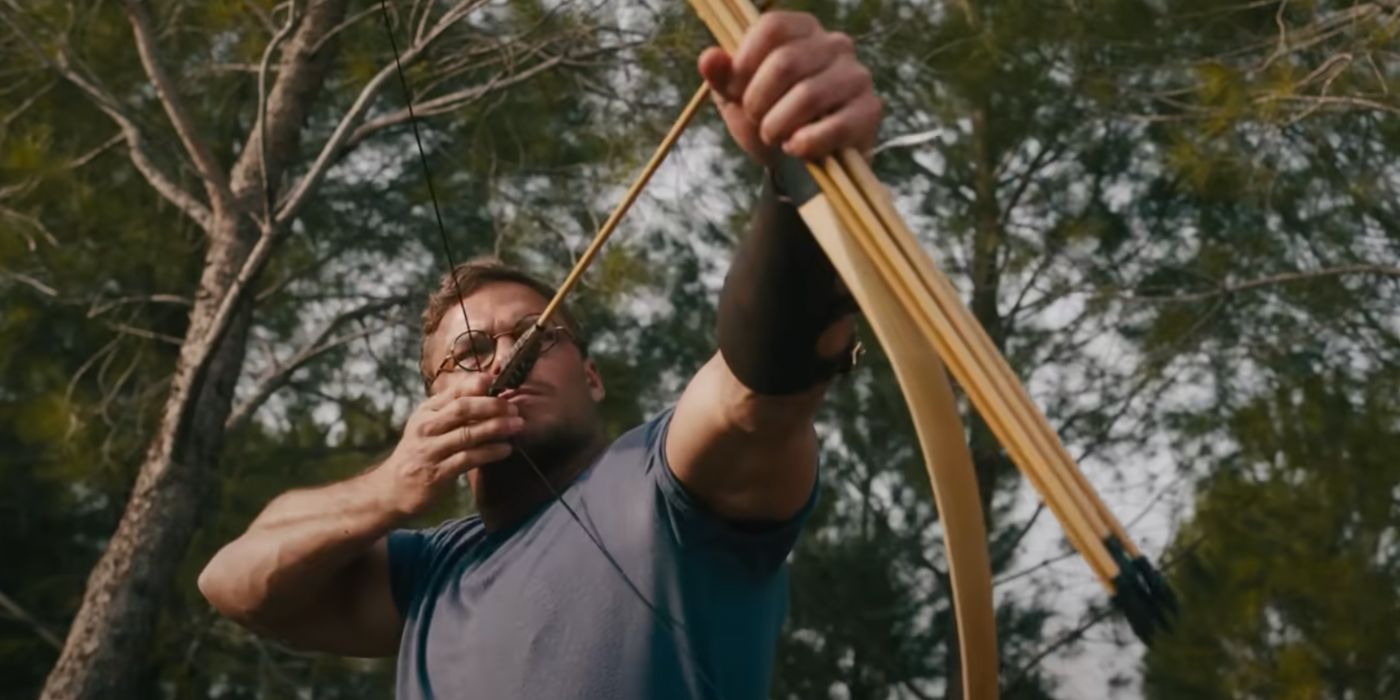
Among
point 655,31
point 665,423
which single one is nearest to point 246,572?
point 665,423

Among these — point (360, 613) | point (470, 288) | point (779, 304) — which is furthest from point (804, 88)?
point (360, 613)

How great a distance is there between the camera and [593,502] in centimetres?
182

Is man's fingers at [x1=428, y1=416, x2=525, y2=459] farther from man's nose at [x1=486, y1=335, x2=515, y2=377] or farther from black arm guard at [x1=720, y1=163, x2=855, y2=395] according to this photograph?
black arm guard at [x1=720, y1=163, x2=855, y2=395]

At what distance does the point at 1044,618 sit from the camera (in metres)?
9.05

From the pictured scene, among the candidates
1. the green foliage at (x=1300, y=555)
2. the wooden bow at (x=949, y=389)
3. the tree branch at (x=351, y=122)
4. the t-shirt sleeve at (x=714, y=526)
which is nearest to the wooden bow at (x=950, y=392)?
the wooden bow at (x=949, y=389)

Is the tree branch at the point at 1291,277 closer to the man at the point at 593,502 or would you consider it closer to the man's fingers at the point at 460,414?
the man at the point at 593,502

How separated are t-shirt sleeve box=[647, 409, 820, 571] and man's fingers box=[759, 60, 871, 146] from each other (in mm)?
465

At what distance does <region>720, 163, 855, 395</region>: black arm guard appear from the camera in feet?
4.75

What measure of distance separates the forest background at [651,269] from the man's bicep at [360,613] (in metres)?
3.89

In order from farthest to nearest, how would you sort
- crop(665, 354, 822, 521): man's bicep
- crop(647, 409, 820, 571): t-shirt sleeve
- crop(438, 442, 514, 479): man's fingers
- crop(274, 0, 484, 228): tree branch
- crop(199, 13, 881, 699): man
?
crop(274, 0, 484, 228): tree branch, crop(438, 442, 514, 479): man's fingers, crop(647, 409, 820, 571): t-shirt sleeve, crop(665, 354, 822, 521): man's bicep, crop(199, 13, 881, 699): man

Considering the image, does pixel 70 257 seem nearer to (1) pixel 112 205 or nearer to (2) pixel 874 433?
(1) pixel 112 205

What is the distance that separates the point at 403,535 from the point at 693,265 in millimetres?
5671

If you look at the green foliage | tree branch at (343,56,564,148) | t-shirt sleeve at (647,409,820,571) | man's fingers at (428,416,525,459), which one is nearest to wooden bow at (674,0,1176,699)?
t-shirt sleeve at (647,409,820,571)

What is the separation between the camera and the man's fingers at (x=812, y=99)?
1.27 metres
